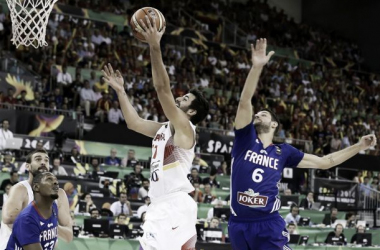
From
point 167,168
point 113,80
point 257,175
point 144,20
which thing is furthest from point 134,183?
point 144,20

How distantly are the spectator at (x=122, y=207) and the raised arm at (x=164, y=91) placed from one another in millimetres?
10086

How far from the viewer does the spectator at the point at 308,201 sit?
20609 mm

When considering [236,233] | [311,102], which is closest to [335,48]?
[311,102]

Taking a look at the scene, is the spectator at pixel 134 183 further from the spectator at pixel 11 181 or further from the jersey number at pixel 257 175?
the jersey number at pixel 257 175

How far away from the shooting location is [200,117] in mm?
7047

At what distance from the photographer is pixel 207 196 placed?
18.5 meters

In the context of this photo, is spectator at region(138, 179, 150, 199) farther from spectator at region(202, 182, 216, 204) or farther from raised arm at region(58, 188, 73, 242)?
raised arm at region(58, 188, 73, 242)

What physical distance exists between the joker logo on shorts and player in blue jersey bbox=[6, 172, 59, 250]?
193 centimetres

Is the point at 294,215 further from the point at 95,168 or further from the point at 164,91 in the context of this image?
the point at 164,91

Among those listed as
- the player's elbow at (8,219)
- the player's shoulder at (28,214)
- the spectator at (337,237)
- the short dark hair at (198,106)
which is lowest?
the spectator at (337,237)

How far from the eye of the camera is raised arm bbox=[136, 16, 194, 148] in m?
5.89

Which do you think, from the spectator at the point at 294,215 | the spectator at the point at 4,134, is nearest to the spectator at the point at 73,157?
the spectator at the point at 4,134

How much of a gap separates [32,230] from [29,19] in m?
4.48

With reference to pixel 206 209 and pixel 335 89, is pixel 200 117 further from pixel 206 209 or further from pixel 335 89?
pixel 335 89
